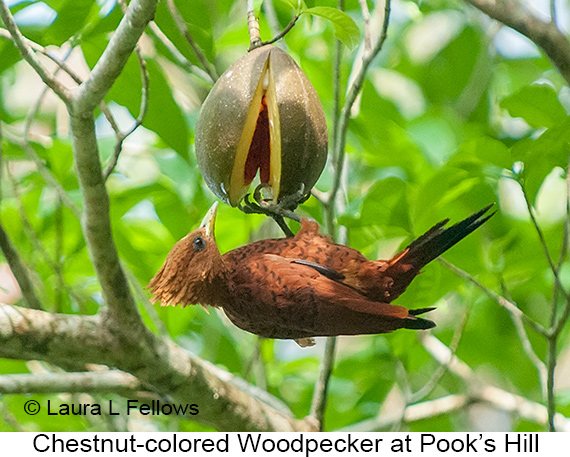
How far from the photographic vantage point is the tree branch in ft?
2.94

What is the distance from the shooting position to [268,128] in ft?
2.09

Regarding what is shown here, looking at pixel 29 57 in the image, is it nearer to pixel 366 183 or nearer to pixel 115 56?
pixel 115 56

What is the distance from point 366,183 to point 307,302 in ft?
3.10

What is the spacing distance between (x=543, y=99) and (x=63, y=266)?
0.90 meters

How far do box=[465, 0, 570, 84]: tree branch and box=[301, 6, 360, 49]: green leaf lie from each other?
0.30 metres

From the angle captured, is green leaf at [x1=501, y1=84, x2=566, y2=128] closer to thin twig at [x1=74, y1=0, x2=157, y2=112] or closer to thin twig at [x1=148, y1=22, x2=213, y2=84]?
thin twig at [x1=148, y1=22, x2=213, y2=84]

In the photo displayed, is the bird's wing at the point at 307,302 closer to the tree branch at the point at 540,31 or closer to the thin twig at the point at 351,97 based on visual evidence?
the thin twig at the point at 351,97

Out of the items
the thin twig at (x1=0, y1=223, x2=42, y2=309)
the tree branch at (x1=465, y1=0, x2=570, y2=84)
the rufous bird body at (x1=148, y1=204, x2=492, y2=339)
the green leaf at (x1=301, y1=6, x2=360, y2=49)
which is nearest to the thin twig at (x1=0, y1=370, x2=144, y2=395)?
the thin twig at (x1=0, y1=223, x2=42, y2=309)

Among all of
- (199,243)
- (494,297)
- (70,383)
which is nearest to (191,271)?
(199,243)

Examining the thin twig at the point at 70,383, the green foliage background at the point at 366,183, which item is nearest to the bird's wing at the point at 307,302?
the green foliage background at the point at 366,183

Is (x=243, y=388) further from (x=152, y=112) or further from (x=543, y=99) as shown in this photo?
(x=543, y=99)

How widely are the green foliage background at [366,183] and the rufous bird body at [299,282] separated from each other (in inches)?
12.6

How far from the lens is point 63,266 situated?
1.32 metres
